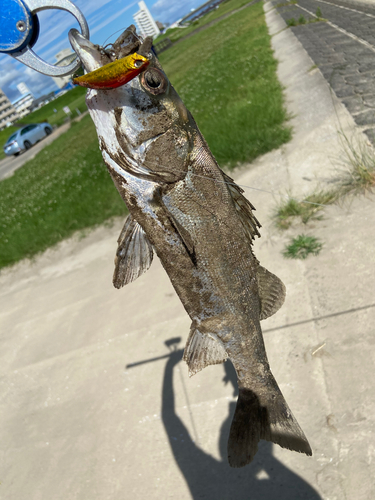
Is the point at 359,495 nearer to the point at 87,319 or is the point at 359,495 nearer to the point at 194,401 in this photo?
the point at 194,401

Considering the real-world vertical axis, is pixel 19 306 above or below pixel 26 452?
above

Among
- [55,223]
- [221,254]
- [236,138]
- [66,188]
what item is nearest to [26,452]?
[221,254]

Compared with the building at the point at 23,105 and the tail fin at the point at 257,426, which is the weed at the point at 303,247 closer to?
the tail fin at the point at 257,426

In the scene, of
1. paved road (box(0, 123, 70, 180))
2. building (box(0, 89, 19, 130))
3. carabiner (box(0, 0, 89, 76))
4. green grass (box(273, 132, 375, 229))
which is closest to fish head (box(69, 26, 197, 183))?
carabiner (box(0, 0, 89, 76))

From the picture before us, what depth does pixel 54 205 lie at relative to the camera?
9047 millimetres

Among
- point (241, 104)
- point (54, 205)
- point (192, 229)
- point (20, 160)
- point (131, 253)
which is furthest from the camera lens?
point (20, 160)

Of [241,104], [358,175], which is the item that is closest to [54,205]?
[241,104]

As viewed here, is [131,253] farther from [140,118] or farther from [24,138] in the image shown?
[24,138]

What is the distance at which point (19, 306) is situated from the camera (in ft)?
19.8

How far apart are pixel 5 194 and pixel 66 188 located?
16.6 feet

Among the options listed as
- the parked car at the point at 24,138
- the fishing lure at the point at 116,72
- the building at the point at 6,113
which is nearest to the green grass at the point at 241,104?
the fishing lure at the point at 116,72

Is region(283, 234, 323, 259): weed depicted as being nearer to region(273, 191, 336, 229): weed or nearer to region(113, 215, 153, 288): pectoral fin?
region(273, 191, 336, 229): weed

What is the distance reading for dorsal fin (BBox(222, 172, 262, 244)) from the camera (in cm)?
177

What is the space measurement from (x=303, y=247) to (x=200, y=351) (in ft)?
8.88
